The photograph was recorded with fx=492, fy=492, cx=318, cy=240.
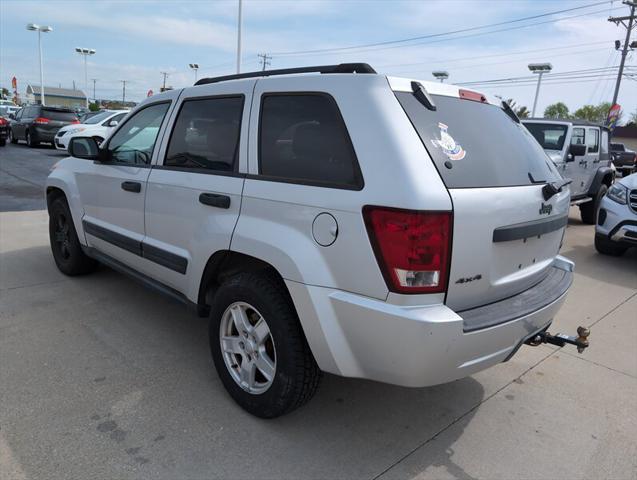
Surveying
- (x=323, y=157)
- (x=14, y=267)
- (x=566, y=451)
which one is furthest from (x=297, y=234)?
(x=14, y=267)

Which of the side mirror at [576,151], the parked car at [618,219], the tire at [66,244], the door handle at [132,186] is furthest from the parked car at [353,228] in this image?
the side mirror at [576,151]

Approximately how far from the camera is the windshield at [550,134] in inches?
359

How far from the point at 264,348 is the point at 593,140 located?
9462 mm

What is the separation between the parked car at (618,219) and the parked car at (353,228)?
4.11m

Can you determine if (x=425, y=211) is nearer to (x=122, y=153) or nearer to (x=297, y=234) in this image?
(x=297, y=234)

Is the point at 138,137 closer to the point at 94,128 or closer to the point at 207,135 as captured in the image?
the point at 207,135

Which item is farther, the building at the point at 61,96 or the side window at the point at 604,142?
the building at the point at 61,96

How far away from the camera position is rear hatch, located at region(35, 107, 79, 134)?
18.7 m

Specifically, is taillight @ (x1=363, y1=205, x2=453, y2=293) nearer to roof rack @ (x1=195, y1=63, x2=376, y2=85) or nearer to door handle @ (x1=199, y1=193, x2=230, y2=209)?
roof rack @ (x1=195, y1=63, x2=376, y2=85)

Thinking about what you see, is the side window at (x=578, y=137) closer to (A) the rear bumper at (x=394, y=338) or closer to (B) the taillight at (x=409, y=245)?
(A) the rear bumper at (x=394, y=338)

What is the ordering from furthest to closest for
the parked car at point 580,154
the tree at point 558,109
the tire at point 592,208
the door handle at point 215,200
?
1. the tree at point 558,109
2. the tire at point 592,208
3. the parked car at point 580,154
4. the door handle at point 215,200

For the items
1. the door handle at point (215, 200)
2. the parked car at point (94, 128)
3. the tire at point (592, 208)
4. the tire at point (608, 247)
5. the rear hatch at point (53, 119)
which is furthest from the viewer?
the rear hatch at point (53, 119)

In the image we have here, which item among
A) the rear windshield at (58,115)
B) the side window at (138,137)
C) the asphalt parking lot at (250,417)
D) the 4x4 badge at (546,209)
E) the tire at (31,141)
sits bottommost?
the asphalt parking lot at (250,417)

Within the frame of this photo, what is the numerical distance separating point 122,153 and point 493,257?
3005 mm
